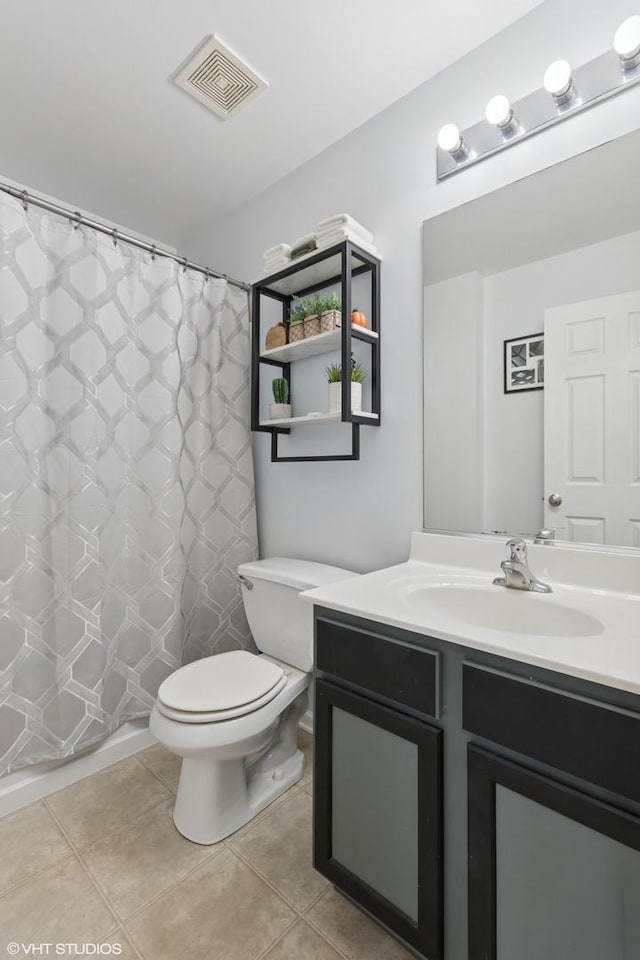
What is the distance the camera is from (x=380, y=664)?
1006mm

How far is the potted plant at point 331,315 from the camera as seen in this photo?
1.61m

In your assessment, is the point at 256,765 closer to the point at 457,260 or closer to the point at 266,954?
the point at 266,954

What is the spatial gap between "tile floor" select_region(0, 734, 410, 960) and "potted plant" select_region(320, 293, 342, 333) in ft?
5.39

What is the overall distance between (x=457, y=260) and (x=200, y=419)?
1.16 m

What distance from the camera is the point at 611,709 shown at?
2.31 feet

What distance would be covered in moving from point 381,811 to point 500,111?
185 centimetres

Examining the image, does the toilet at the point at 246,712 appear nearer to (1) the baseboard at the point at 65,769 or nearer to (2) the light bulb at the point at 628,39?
(1) the baseboard at the point at 65,769

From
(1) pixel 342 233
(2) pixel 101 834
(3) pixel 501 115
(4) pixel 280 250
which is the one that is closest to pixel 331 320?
(1) pixel 342 233

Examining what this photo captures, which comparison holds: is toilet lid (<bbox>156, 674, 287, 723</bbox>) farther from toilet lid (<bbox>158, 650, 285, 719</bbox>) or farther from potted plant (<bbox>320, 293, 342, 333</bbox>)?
potted plant (<bbox>320, 293, 342, 333</bbox>)

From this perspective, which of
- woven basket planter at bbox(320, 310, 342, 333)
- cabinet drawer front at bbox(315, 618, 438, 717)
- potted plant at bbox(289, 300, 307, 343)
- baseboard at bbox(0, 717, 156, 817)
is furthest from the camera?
potted plant at bbox(289, 300, 307, 343)

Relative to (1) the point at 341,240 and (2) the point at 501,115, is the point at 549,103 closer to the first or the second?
(2) the point at 501,115

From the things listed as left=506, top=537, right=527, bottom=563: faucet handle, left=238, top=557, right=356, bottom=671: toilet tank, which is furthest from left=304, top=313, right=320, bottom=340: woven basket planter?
left=506, top=537, right=527, bottom=563: faucet handle

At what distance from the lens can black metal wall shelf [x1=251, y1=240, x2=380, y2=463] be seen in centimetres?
153

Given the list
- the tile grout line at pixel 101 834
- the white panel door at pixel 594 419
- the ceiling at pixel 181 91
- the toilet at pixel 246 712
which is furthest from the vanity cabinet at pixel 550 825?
the ceiling at pixel 181 91
